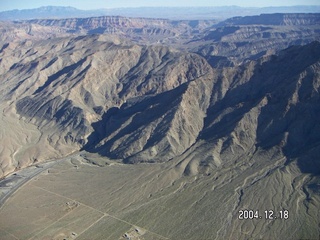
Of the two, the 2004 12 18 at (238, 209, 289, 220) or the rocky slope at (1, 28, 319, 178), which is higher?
the rocky slope at (1, 28, 319, 178)

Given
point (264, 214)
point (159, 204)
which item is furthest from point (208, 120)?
point (264, 214)

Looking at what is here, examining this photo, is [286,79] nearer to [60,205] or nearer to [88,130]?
[88,130]

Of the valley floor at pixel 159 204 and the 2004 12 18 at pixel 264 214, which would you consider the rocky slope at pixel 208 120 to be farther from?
the 2004 12 18 at pixel 264 214

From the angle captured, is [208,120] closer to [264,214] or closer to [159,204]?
[159,204]

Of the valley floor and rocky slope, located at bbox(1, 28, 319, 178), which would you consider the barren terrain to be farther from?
rocky slope, located at bbox(1, 28, 319, 178)

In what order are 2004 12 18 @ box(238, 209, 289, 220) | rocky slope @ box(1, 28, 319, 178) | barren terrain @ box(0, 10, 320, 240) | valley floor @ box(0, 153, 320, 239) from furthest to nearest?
rocky slope @ box(1, 28, 319, 178) < barren terrain @ box(0, 10, 320, 240) < 2004 12 18 @ box(238, 209, 289, 220) < valley floor @ box(0, 153, 320, 239)

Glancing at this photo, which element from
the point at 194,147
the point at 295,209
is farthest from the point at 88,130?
the point at 295,209

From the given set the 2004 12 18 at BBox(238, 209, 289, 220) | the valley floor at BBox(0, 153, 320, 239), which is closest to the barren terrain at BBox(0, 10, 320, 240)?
the valley floor at BBox(0, 153, 320, 239)

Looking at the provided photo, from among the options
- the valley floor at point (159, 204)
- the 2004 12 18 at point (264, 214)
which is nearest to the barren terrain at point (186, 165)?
the valley floor at point (159, 204)
